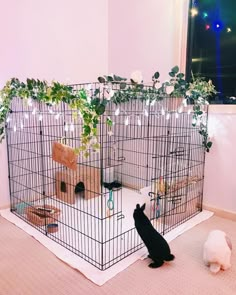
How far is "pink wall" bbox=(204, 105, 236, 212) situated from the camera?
2.56 m

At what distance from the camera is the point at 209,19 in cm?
275

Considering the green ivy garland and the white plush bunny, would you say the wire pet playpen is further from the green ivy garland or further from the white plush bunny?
the white plush bunny

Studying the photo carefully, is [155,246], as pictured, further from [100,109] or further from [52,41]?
[52,41]

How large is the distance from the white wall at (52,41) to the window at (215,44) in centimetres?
122

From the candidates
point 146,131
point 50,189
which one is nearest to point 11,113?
point 50,189

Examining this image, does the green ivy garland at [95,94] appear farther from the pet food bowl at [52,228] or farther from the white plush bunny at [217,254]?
the white plush bunny at [217,254]

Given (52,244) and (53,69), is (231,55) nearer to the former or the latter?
(53,69)

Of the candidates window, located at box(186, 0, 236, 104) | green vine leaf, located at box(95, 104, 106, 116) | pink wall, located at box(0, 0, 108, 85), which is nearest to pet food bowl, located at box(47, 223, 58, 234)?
green vine leaf, located at box(95, 104, 106, 116)

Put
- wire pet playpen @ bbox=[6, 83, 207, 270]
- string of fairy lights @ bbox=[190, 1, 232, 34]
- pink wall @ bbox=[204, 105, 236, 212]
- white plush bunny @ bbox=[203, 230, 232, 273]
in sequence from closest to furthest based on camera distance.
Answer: white plush bunny @ bbox=[203, 230, 232, 273] → wire pet playpen @ bbox=[6, 83, 207, 270] → pink wall @ bbox=[204, 105, 236, 212] → string of fairy lights @ bbox=[190, 1, 232, 34]

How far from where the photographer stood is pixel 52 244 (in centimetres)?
207

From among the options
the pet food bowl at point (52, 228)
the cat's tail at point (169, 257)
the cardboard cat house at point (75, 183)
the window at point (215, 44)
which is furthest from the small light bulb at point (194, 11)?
the pet food bowl at point (52, 228)

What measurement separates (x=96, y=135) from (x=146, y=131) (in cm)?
162

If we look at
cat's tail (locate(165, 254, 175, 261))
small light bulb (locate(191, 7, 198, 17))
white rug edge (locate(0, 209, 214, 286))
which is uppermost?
small light bulb (locate(191, 7, 198, 17))

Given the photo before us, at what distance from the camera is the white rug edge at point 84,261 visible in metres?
1.70
